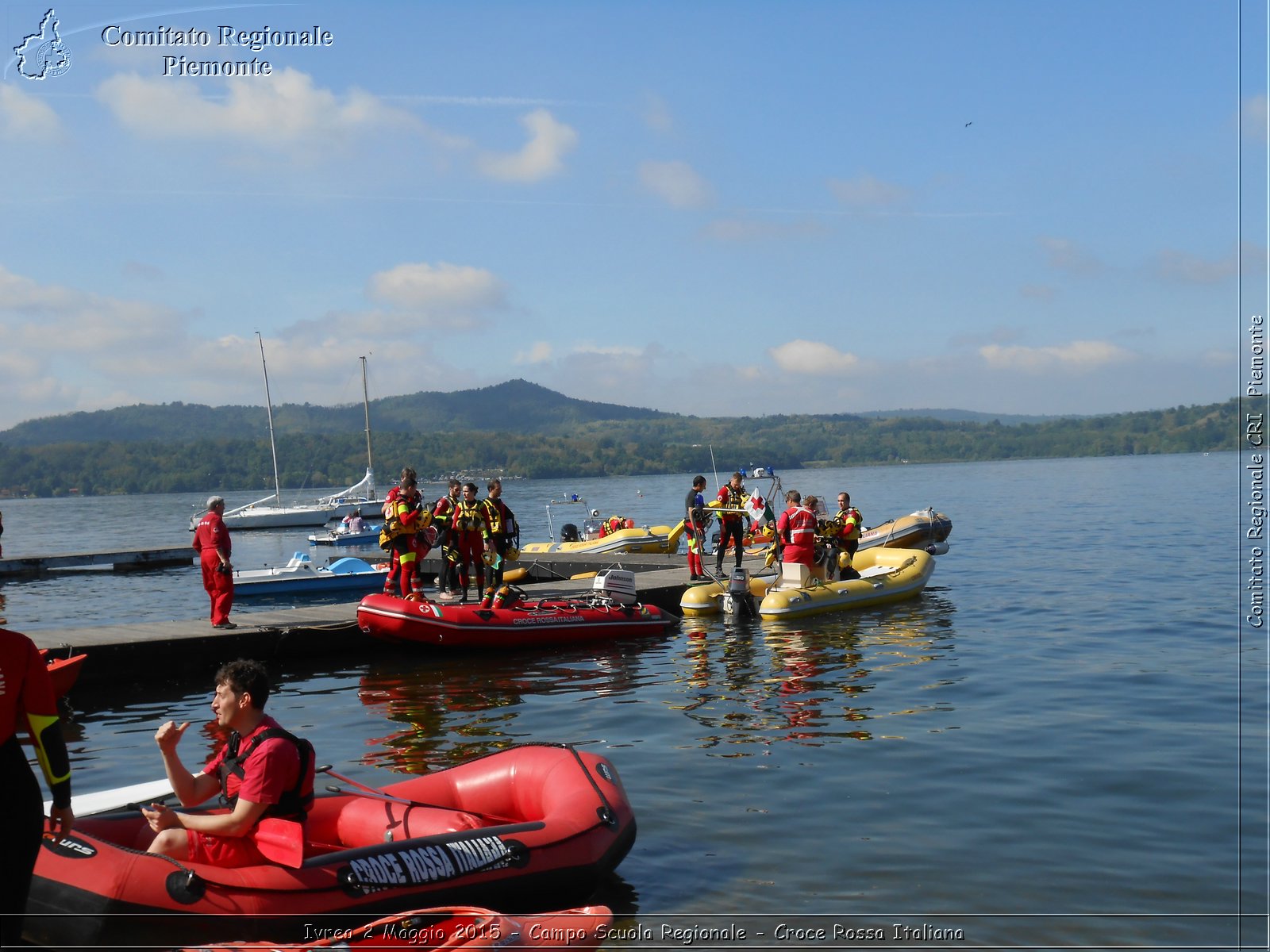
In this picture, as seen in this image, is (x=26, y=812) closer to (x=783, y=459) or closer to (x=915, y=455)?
(x=783, y=459)

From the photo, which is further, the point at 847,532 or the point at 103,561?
the point at 103,561

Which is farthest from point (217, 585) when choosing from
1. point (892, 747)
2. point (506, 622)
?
point (892, 747)

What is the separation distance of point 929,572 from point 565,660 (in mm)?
7957

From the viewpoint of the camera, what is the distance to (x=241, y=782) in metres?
5.17

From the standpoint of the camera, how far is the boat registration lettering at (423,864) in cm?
524

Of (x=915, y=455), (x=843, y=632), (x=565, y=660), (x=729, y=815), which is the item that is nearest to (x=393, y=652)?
(x=565, y=660)

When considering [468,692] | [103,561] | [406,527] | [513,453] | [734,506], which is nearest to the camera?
[468,692]

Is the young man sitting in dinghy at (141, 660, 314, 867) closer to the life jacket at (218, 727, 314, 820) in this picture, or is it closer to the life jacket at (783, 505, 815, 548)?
the life jacket at (218, 727, 314, 820)

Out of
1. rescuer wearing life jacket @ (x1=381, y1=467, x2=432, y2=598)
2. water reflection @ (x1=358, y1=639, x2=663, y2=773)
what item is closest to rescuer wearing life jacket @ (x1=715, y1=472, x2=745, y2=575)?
water reflection @ (x1=358, y1=639, x2=663, y2=773)

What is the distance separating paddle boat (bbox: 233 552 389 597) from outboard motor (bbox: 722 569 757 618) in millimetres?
8951

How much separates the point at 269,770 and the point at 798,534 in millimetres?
12221

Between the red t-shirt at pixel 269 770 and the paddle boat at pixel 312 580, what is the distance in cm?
1749

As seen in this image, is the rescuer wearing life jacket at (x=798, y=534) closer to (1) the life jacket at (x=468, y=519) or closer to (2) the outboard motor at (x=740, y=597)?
(2) the outboard motor at (x=740, y=597)

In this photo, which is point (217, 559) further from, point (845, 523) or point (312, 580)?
point (845, 523)
